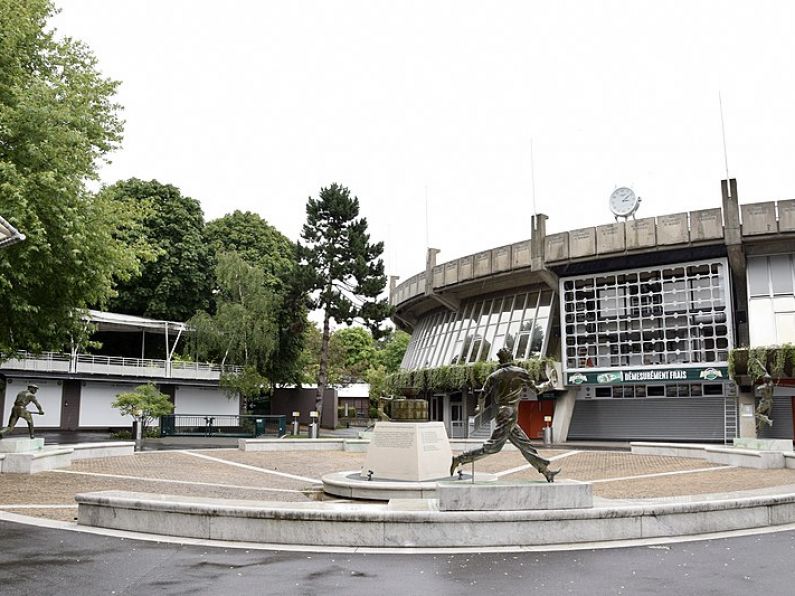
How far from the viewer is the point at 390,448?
14430mm

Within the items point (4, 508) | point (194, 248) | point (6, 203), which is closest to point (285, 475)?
point (4, 508)

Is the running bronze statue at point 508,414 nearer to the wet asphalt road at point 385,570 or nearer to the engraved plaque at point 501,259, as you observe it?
the wet asphalt road at point 385,570

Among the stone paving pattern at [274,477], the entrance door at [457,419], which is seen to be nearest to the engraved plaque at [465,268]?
the entrance door at [457,419]

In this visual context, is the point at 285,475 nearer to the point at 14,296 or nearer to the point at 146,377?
the point at 14,296

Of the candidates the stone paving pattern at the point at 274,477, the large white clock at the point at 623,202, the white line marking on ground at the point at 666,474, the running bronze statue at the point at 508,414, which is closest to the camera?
the running bronze statue at the point at 508,414

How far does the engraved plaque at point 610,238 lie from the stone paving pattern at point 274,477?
11199 mm

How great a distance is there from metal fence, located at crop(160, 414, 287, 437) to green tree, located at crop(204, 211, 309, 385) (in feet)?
28.1

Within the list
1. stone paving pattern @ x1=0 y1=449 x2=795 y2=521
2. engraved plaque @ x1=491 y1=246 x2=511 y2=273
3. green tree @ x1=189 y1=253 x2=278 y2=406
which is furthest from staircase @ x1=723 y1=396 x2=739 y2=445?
green tree @ x1=189 y1=253 x2=278 y2=406

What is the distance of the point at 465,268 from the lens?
3809cm

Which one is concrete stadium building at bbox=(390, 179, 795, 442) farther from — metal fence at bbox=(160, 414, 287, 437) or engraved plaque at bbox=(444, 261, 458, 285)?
metal fence at bbox=(160, 414, 287, 437)

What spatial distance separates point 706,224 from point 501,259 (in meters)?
9.86

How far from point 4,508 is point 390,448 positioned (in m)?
6.85

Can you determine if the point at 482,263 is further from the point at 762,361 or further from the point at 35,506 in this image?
the point at 35,506

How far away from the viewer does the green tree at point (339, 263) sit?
41.2 metres
